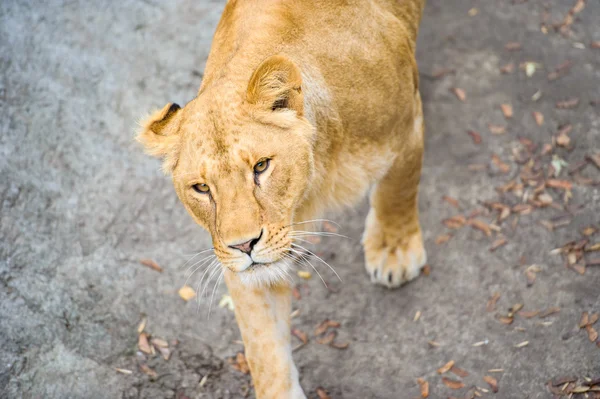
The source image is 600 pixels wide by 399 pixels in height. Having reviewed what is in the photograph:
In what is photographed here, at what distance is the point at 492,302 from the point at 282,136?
7.12 feet

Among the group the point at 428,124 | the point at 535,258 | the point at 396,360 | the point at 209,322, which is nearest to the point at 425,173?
the point at 428,124

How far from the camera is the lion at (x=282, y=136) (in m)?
3.02

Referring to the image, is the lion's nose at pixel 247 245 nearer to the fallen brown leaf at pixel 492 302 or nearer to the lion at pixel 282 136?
the lion at pixel 282 136

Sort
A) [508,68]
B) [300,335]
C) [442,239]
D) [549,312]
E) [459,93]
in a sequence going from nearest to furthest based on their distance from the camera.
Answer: [549,312], [300,335], [442,239], [459,93], [508,68]

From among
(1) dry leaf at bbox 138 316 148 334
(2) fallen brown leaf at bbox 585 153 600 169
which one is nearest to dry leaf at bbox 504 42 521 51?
(2) fallen brown leaf at bbox 585 153 600 169

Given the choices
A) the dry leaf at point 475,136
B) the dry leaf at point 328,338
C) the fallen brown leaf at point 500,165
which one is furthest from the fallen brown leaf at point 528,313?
the dry leaf at point 475,136

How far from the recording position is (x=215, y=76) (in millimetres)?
3428

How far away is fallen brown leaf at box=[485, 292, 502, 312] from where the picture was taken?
14.9 feet

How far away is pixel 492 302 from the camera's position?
458 cm

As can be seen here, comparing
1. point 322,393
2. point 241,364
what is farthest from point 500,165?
point 241,364

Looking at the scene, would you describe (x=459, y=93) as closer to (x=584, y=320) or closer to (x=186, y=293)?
(x=584, y=320)

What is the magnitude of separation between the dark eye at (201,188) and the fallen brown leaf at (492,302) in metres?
2.30

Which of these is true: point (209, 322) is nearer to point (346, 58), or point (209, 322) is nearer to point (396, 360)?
point (396, 360)

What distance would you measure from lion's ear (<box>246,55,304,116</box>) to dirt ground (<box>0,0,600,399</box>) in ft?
6.50
